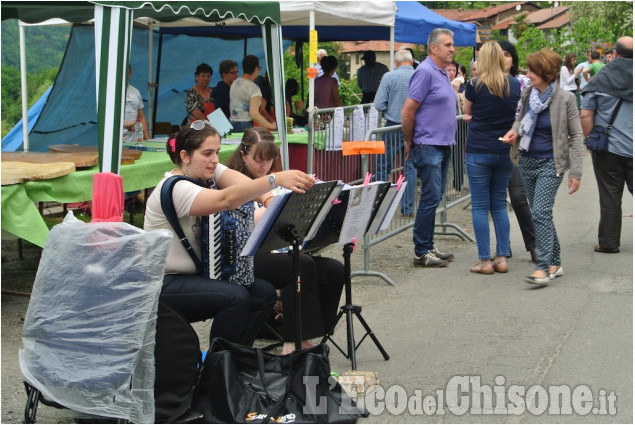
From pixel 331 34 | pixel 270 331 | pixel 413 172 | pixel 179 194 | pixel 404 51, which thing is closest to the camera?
pixel 179 194

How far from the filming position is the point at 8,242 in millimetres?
8852

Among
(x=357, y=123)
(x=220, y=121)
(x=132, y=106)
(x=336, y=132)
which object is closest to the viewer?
(x=220, y=121)

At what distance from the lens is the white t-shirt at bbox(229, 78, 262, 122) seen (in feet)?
34.3

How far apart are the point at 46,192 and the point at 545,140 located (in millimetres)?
3842

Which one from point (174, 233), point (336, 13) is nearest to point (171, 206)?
point (174, 233)

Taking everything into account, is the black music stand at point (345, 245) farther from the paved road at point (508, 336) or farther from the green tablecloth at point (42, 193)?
the green tablecloth at point (42, 193)

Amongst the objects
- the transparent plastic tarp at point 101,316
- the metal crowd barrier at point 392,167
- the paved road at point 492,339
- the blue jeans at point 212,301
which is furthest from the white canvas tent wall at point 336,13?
the transparent plastic tarp at point 101,316

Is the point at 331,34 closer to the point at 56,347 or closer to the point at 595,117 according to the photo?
the point at 595,117

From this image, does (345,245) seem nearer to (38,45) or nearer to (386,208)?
(386,208)

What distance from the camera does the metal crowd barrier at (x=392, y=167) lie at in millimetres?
Answer: 8117

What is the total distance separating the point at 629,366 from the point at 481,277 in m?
2.42

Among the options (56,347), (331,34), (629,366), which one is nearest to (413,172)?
(629,366)

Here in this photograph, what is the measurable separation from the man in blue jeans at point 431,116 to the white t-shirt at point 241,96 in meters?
3.41

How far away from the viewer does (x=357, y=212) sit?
489 centimetres
